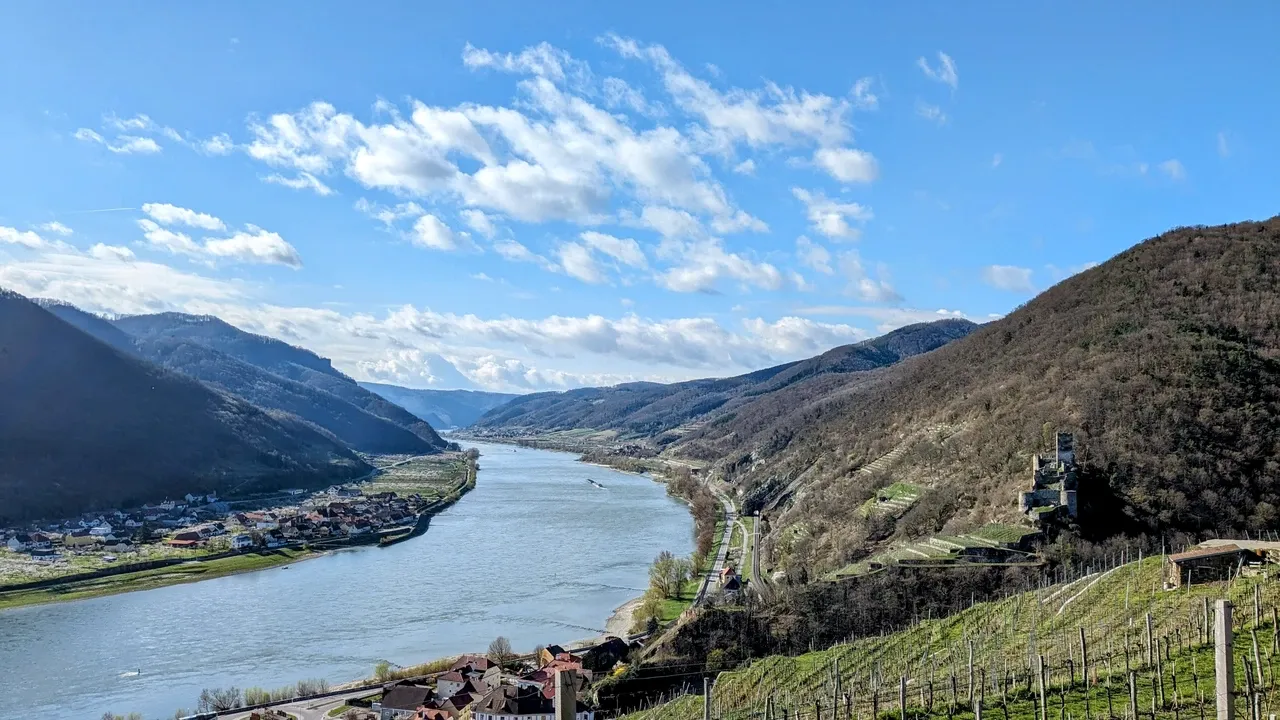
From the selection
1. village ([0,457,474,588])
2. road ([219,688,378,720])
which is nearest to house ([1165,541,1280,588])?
road ([219,688,378,720])

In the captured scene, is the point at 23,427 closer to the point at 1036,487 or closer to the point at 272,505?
the point at 272,505

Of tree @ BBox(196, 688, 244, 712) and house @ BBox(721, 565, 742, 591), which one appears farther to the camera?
house @ BBox(721, 565, 742, 591)

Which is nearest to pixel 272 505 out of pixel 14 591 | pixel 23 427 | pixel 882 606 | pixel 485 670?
pixel 23 427

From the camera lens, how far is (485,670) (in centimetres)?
3078

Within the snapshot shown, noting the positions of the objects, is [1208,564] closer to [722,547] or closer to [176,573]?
[722,547]

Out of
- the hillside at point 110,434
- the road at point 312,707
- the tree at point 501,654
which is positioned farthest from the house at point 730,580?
the hillside at point 110,434

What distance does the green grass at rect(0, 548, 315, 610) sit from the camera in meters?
48.4

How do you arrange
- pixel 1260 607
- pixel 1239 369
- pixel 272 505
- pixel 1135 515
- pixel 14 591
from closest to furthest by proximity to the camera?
pixel 1260 607 < pixel 1135 515 < pixel 1239 369 < pixel 14 591 < pixel 272 505

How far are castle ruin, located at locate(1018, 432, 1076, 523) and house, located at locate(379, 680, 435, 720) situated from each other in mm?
24300

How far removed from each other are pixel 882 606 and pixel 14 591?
50.1m

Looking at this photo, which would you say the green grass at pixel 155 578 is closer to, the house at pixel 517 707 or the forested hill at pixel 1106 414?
the house at pixel 517 707

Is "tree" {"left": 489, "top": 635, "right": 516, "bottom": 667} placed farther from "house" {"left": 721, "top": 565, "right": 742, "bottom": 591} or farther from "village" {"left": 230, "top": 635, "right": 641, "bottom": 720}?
"house" {"left": 721, "top": 565, "right": 742, "bottom": 591}

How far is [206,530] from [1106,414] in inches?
2729

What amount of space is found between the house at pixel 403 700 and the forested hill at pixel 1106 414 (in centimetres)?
2079
